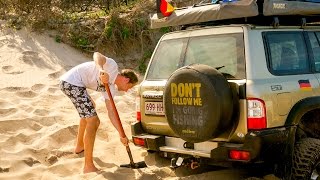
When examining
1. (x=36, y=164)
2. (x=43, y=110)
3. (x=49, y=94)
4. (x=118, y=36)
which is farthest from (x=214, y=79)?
(x=118, y=36)

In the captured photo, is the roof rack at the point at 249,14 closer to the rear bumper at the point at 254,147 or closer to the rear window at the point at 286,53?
the rear window at the point at 286,53

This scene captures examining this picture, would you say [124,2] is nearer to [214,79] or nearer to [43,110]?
[43,110]

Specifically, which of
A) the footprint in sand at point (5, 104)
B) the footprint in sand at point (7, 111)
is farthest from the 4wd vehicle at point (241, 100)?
the footprint in sand at point (5, 104)

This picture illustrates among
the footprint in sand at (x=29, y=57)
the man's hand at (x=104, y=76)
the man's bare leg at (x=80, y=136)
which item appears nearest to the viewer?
the man's hand at (x=104, y=76)

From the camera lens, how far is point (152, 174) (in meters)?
5.52

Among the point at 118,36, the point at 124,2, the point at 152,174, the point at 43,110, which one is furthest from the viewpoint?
the point at 124,2

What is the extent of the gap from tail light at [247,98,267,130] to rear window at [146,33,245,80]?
28 cm

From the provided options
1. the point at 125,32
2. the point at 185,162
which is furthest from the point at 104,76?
the point at 125,32

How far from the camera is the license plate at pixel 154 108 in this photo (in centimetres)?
525

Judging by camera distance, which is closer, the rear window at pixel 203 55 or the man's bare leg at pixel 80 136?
the rear window at pixel 203 55

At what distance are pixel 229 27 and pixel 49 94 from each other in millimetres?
4692

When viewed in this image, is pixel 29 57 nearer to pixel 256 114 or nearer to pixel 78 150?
pixel 78 150

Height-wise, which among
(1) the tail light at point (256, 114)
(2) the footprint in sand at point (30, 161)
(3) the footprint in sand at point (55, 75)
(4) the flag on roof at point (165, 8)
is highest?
(4) the flag on roof at point (165, 8)

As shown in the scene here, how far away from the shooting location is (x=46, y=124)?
24.2ft
